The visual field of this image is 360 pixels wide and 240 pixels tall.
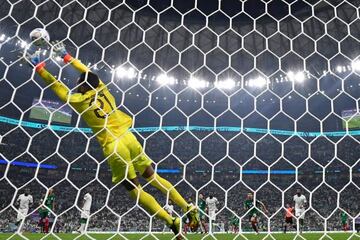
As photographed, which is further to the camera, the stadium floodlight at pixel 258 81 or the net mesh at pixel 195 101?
the stadium floodlight at pixel 258 81

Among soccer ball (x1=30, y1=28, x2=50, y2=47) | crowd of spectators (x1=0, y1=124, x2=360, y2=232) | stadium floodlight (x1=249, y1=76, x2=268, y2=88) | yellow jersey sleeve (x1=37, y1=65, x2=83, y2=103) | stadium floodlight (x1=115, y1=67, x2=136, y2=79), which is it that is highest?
soccer ball (x1=30, y1=28, x2=50, y2=47)

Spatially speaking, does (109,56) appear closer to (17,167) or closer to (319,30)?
(17,167)

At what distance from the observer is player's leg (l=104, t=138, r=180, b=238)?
8.38 ft

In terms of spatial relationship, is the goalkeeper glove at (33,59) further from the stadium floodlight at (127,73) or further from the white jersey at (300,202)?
the stadium floodlight at (127,73)

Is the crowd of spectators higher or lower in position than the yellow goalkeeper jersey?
lower

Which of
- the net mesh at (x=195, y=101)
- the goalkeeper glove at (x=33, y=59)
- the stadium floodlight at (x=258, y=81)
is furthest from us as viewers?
the stadium floodlight at (x=258, y=81)

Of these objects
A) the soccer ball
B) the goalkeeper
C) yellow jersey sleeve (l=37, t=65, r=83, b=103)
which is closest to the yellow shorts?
the goalkeeper

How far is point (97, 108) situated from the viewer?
276 centimetres

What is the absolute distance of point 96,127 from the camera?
294cm

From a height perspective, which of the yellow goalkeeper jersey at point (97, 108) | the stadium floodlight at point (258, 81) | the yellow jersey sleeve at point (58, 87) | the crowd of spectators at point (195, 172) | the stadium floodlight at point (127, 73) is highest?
the yellow jersey sleeve at point (58, 87)

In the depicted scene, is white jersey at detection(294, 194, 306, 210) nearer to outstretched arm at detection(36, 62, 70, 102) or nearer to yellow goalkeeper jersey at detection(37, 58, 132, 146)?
yellow goalkeeper jersey at detection(37, 58, 132, 146)

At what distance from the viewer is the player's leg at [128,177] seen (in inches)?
101

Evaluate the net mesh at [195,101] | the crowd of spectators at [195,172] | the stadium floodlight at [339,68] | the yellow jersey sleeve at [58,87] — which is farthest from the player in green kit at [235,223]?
the stadium floodlight at [339,68]

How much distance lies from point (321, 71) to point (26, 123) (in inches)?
558
